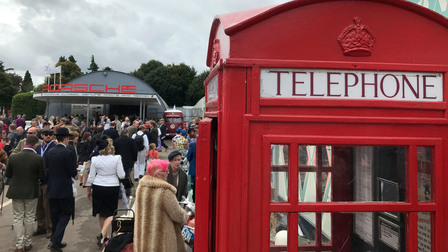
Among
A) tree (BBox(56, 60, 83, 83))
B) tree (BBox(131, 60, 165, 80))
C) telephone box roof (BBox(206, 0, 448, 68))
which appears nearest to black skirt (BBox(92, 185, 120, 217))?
telephone box roof (BBox(206, 0, 448, 68))

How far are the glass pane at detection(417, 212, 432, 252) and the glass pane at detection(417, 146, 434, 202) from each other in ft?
0.33

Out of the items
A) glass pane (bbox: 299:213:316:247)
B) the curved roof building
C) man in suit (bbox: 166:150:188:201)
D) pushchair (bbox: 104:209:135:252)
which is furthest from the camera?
the curved roof building

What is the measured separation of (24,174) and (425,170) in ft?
16.8

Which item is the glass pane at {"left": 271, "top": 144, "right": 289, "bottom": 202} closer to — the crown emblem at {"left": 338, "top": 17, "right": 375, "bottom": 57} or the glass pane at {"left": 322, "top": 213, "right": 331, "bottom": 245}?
the crown emblem at {"left": 338, "top": 17, "right": 375, "bottom": 57}

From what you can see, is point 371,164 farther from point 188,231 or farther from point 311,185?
point 188,231

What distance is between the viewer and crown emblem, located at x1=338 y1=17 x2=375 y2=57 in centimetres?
168

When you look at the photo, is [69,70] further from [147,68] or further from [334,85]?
[334,85]

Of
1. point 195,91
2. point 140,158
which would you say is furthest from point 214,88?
point 195,91

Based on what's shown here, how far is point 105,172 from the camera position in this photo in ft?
16.2

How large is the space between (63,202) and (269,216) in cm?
418

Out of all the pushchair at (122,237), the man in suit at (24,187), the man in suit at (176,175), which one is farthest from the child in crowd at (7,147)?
the pushchair at (122,237)

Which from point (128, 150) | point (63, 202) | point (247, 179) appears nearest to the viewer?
point (247, 179)

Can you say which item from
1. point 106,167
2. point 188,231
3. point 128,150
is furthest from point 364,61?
point 128,150

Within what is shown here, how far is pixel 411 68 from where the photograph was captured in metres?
1.69
